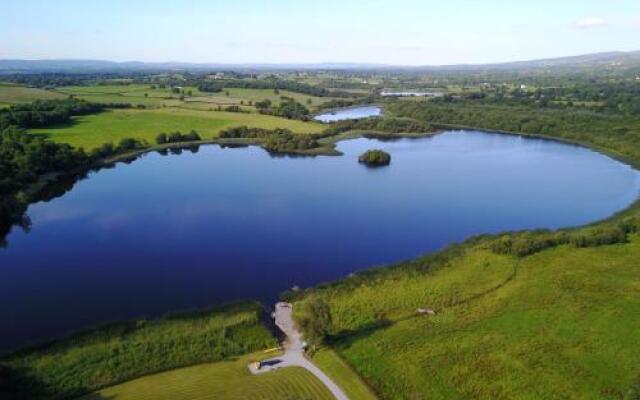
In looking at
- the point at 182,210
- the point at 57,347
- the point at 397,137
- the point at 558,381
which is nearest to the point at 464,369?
the point at 558,381

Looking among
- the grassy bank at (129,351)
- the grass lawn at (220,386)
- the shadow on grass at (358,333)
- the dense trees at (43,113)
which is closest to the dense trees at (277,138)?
the dense trees at (43,113)

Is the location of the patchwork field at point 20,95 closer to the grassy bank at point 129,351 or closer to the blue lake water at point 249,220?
the blue lake water at point 249,220

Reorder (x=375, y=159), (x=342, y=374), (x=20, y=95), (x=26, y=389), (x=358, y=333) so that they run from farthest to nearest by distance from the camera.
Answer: (x=20, y=95) → (x=375, y=159) → (x=358, y=333) → (x=342, y=374) → (x=26, y=389)

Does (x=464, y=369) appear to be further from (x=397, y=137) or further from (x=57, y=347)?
(x=397, y=137)

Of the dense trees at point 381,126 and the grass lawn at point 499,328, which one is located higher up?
the dense trees at point 381,126

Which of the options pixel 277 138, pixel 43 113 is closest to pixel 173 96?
pixel 43 113

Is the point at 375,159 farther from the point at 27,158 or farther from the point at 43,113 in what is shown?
the point at 43,113
